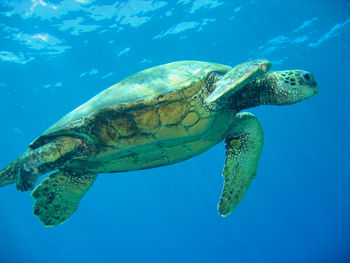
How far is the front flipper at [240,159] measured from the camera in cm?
341

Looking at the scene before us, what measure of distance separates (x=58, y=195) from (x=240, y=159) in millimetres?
3212

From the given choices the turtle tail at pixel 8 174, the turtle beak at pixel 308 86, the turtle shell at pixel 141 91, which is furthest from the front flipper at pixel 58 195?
the turtle beak at pixel 308 86

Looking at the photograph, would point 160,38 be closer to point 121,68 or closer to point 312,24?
point 121,68

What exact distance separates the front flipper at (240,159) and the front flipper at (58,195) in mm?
2575

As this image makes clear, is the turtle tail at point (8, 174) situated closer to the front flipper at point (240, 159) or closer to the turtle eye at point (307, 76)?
the front flipper at point (240, 159)

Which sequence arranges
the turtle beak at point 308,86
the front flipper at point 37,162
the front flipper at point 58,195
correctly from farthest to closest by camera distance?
the front flipper at point 58,195 → the turtle beak at point 308,86 → the front flipper at point 37,162

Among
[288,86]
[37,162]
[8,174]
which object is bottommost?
[288,86]

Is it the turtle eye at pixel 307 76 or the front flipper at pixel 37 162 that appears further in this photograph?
the turtle eye at pixel 307 76

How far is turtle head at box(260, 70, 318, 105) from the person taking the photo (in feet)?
10.7

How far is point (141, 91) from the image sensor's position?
307 cm

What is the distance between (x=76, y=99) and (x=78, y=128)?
1868 centimetres

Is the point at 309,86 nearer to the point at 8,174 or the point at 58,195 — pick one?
the point at 58,195

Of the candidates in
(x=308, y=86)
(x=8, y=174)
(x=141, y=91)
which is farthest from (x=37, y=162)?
(x=308, y=86)

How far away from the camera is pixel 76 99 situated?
19891 millimetres
